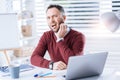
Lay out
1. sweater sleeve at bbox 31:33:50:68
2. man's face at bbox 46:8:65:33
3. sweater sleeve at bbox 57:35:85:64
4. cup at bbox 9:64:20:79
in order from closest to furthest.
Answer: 1. cup at bbox 9:64:20:79
2. sweater sleeve at bbox 31:33:50:68
3. sweater sleeve at bbox 57:35:85:64
4. man's face at bbox 46:8:65:33

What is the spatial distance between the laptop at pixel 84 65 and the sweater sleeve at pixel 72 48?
1.92 feet

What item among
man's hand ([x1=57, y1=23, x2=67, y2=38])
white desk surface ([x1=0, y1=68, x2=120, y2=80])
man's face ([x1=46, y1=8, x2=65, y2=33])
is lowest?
white desk surface ([x1=0, y1=68, x2=120, y2=80])

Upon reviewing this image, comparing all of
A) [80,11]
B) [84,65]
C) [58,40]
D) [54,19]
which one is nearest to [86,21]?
[80,11]

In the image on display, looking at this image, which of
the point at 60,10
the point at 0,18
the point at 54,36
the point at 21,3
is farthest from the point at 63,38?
the point at 21,3

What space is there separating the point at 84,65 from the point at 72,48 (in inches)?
31.8

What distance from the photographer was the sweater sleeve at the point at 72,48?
8.16ft

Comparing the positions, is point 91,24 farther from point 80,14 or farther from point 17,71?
point 17,71

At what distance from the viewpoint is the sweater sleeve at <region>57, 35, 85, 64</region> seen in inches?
97.9

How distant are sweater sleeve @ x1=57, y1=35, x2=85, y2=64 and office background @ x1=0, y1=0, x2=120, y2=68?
4.11 feet

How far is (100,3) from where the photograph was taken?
12.8ft

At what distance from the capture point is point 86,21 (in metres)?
3.96

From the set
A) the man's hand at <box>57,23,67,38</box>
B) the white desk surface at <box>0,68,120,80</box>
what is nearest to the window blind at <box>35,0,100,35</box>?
the man's hand at <box>57,23,67,38</box>

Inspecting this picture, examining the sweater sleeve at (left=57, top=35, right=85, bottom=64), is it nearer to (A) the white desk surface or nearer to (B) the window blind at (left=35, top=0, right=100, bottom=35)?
(A) the white desk surface

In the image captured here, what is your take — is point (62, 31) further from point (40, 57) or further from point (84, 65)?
point (84, 65)
